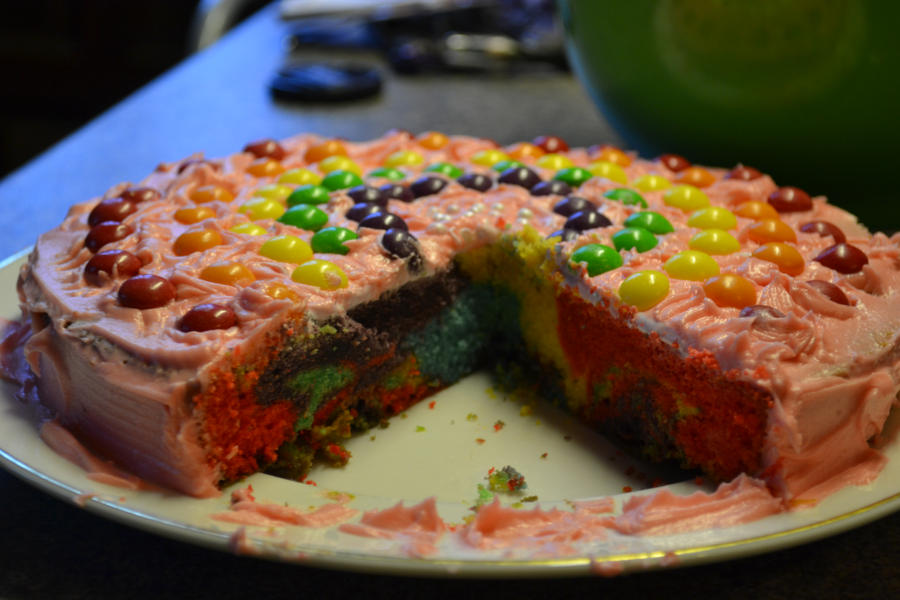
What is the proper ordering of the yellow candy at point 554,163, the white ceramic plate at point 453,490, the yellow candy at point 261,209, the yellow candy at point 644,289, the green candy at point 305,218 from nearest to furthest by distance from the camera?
the white ceramic plate at point 453,490
the yellow candy at point 644,289
the green candy at point 305,218
the yellow candy at point 261,209
the yellow candy at point 554,163

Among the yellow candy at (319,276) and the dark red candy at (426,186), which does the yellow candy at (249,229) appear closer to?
the yellow candy at (319,276)

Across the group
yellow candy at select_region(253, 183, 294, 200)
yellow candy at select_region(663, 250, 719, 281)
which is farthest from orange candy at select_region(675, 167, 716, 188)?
yellow candy at select_region(253, 183, 294, 200)

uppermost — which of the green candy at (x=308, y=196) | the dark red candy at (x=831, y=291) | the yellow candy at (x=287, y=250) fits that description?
the dark red candy at (x=831, y=291)

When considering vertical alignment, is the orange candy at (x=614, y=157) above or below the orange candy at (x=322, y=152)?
above

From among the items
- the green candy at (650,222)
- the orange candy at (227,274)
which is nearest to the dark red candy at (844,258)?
the green candy at (650,222)

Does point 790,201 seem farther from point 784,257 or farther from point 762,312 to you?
point 762,312

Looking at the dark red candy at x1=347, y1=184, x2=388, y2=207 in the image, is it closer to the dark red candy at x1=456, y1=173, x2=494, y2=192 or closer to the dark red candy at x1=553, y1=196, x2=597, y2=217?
the dark red candy at x1=456, y1=173, x2=494, y2=192
